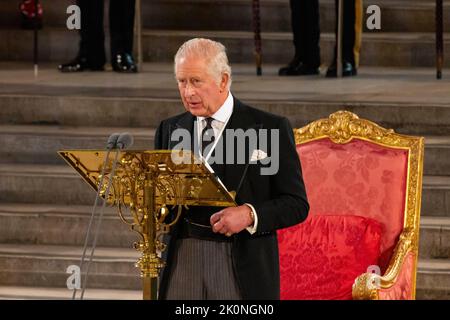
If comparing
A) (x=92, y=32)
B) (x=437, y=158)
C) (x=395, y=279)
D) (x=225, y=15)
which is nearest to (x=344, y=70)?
(x=225, y=15)

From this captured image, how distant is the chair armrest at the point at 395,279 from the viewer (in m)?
4.52

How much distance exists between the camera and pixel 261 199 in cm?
381

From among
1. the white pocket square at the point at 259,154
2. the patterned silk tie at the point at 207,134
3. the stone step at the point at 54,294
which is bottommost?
the stone step at the point at 54,294

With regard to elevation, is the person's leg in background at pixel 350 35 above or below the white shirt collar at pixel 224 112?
above

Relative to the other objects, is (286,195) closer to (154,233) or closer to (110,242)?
(154,233)

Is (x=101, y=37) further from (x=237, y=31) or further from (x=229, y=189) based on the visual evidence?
(x=229, y=189)

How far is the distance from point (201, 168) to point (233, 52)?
592cm

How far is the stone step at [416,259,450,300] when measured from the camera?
5918mm

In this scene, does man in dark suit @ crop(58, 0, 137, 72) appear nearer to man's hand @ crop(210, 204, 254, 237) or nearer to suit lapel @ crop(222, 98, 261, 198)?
suit lapel @ crop(222, 98, 261, 198)

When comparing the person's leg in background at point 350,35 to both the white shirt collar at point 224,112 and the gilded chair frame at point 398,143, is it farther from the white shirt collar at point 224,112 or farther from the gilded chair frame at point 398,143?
the white shirt collar at point 224,112

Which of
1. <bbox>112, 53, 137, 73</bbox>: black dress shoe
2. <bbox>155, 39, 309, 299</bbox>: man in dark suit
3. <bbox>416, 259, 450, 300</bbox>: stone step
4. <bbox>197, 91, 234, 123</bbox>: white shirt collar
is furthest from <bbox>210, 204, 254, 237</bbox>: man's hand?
<bbox>112, 53, 137, 73</bbox>: black dress shoe

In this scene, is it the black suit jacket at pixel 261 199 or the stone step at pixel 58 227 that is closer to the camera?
the black suit jacket at pixel 261 199

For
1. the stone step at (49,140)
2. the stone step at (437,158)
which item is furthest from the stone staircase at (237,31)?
the stone step at (437,158)

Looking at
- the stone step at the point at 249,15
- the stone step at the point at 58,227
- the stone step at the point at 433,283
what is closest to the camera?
the stone step at the point at 433,283
